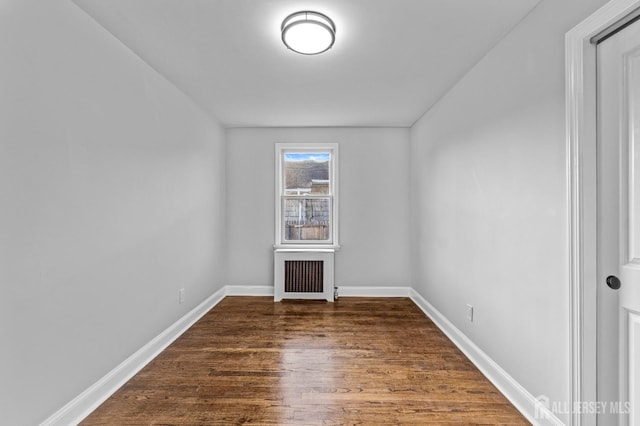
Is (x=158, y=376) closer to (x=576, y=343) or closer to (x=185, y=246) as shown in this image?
(x=185, y=246)

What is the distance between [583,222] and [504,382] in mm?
1232

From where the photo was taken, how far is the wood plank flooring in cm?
192

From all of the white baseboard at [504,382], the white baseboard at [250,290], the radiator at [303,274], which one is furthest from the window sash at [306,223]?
the white baseboard at [504,382]

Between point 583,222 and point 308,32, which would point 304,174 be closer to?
point 308,32

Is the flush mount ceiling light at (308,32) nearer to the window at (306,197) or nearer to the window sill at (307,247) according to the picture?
the window at (306,197)

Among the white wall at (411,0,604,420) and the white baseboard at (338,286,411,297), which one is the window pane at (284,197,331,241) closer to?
the white baseboard at (338,286,411,297)

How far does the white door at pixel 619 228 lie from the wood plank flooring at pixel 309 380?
61cm

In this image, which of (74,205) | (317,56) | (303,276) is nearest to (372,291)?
(303,276)

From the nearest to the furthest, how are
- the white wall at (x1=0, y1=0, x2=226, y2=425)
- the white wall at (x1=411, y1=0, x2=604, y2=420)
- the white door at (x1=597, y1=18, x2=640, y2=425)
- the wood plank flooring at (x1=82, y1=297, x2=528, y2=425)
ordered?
1. the white door at (x1=597, y1=18, x2=640, y2=425)
2. the white wall at (x1=0, y1=0, x2=226, y2=425)
3. the white wall at (x1=411, y1=0, x2=604, y2=420)
4. the wood plank flooring at (x1=82, y1=297, x2=528, y2=425)

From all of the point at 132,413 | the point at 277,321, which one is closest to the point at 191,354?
the point at 132,413

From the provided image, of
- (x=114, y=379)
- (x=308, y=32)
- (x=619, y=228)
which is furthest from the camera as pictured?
(x=114, y=379)

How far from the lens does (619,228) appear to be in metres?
1.49

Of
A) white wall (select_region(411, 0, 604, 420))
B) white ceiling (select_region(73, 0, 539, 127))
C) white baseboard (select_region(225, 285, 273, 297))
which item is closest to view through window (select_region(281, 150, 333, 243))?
white baseboard (select_region(225, 285, 273, 297))

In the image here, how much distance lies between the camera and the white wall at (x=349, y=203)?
15.0 ft
